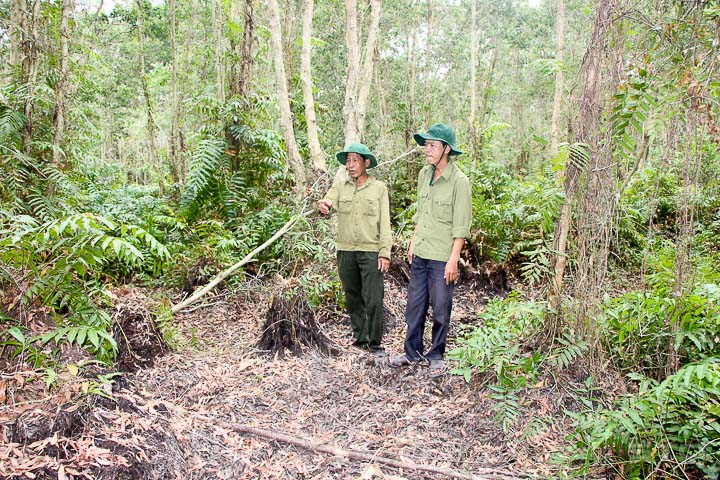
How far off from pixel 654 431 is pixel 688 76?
236cm

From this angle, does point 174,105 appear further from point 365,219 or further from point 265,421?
point 265,421

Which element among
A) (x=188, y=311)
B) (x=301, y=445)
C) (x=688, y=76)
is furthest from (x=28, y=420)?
(x=688, y=76)

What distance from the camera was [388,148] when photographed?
1380cm

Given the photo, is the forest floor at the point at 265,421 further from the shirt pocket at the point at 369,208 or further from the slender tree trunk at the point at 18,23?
the slender tree trunk at the point at 18,23

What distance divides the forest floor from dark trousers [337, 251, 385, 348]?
239mm

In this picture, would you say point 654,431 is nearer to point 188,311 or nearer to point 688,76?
point 688,76

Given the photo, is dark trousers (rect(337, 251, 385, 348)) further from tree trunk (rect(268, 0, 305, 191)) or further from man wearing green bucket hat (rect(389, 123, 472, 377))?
tree trunk (rect(268, 0, 305, 191))

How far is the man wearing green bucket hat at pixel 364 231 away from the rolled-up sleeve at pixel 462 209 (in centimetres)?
78

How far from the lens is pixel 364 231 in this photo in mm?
5105

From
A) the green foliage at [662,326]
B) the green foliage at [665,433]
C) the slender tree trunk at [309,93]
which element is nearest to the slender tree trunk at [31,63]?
the slender tree trunk at [309,93]

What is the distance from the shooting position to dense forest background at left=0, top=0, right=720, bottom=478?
346 centimetres

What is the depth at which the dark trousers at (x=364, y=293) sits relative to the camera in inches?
203

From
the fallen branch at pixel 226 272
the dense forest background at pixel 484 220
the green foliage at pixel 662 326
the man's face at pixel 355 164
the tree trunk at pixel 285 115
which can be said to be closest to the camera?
the dense forest background at pixel 484 220

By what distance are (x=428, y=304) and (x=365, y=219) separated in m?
1.04
